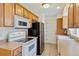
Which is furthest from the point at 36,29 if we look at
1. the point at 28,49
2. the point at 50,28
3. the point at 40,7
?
the point at 50,28

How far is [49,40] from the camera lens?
5.97 metres

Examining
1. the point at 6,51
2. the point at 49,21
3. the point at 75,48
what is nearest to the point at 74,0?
the point at 6,51

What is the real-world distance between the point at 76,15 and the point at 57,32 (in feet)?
12.7

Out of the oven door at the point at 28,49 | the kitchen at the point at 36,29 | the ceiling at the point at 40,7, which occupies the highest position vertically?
the ceiling at the point at 40,7

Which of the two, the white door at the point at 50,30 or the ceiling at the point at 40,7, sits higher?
the ceiling at the point at 40,7

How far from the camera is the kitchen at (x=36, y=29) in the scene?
1.85 meters

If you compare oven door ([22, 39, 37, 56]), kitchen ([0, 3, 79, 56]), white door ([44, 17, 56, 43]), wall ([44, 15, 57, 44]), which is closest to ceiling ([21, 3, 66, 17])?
kitchen ([0, 3, 79, 56])

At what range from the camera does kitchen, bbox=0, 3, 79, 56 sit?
1854 millimetres

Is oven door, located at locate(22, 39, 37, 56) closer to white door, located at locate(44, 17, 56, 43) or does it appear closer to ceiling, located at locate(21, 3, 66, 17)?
ceiling, located at locate(21, 3, 66, 17)

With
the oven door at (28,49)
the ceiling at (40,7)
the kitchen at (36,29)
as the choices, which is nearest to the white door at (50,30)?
the kitchen at (36,29)

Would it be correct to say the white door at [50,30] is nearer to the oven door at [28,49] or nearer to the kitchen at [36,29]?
the kitchen at [36,29]

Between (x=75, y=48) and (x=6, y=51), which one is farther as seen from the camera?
(x=75, y=48)

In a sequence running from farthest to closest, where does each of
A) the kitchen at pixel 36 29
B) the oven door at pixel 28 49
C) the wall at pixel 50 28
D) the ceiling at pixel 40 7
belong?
1. the wall at pixel 50 28
2. the ceiling at pixel 40 7
3. the oven door at pixel 28 49
4. the kitchen at pixel 36 29

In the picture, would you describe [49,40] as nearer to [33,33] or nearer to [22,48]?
[33,33]
